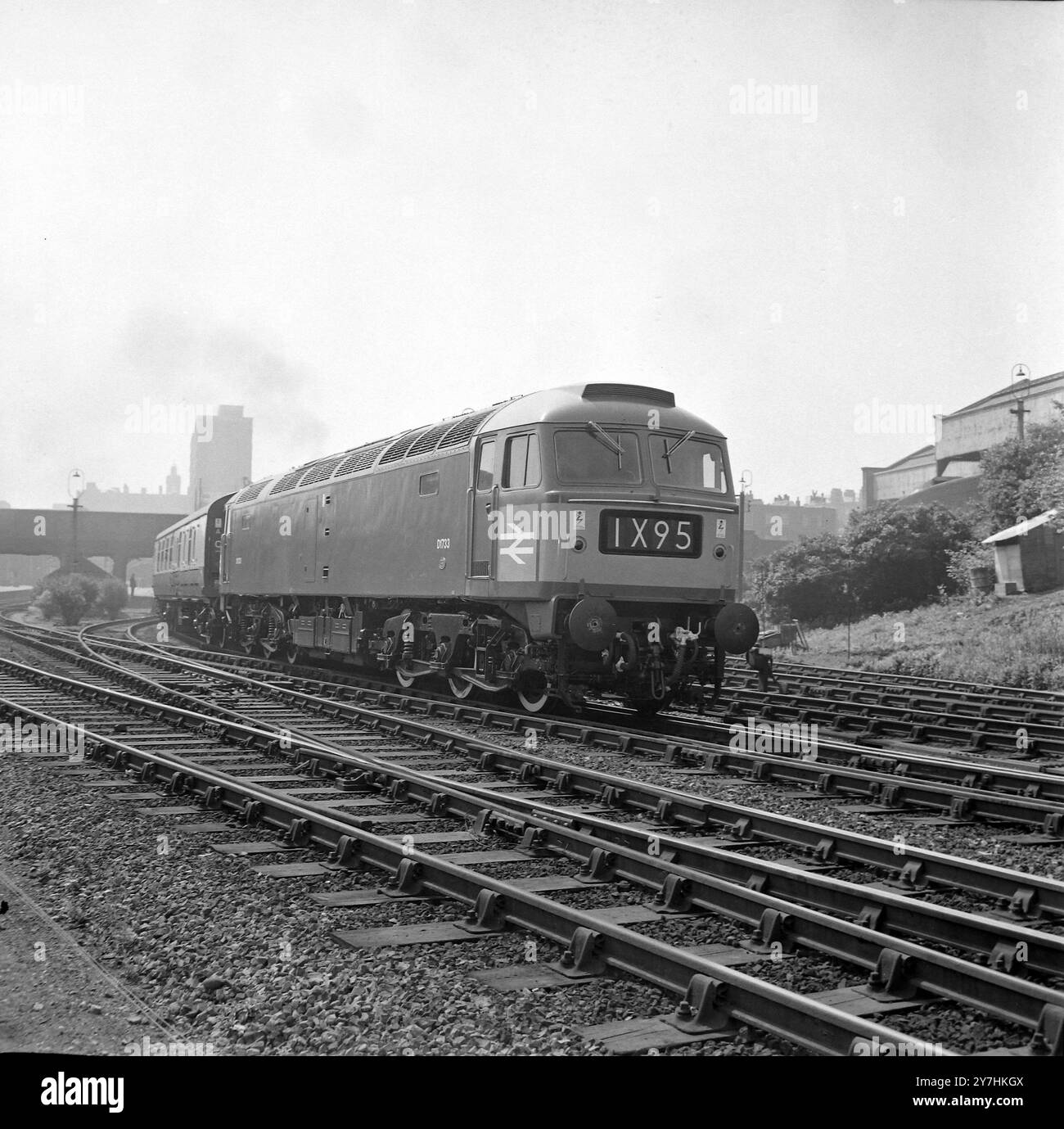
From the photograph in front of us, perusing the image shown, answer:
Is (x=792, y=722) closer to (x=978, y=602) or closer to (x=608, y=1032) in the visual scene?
(x=608, y=1032)

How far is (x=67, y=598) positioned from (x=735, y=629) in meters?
36.3

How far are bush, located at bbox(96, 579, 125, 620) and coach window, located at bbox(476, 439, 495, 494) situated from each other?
4008 cm

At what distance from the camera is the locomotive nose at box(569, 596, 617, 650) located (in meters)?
10.8

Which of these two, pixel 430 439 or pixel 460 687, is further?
pixel 430 439

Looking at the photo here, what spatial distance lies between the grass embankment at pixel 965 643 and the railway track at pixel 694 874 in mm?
12483

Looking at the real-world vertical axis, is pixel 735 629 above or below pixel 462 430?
below

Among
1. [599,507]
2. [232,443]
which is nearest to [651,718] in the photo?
[599,507]

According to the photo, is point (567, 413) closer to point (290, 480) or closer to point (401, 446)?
point (401, 446)

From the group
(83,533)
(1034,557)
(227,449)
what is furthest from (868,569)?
(83,533)

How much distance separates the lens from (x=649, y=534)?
11.5 meters

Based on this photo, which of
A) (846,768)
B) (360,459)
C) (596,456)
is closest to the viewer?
(846,768)

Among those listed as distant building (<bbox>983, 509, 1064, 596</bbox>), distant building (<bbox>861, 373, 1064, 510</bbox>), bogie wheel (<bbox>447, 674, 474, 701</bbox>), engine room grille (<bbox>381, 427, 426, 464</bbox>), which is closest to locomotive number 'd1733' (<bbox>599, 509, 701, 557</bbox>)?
bogie wheel (<bbox>447, 674, 474, 701</bbox>)

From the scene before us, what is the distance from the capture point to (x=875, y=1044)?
342 cm

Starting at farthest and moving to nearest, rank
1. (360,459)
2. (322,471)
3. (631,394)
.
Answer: (322,471) < (360,459) < (631,394)
